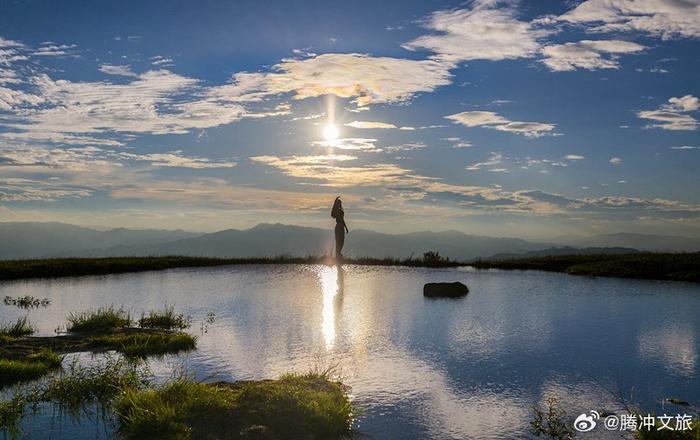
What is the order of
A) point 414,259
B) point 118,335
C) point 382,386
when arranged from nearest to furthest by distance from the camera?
point 382,386, point 118,335, point 414,259

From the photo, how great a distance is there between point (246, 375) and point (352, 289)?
1362 centimetres

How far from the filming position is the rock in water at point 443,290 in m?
23.9

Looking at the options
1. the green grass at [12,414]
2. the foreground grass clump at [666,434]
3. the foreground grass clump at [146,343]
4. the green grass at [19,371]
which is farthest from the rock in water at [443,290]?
the green grass at [12,414]

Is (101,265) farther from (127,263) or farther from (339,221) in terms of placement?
(339,221)

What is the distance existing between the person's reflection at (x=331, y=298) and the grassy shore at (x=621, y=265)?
34.7 ft

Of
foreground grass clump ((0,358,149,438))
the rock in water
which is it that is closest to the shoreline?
the rock in water

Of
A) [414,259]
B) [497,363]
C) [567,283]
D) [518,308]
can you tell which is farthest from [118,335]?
[414,259]

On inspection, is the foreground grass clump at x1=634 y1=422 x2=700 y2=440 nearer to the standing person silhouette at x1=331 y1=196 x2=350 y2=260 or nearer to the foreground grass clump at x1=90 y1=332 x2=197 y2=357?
the foreground grass clump at x1=90 y1=332 x2=197 y2=357

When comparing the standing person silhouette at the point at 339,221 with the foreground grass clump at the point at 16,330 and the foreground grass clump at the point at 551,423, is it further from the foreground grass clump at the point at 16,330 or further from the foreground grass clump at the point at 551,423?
the foreground grass clump at the point at 551,423

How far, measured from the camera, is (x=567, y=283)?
94.7 ft

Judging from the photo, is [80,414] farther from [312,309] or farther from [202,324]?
[312,309]

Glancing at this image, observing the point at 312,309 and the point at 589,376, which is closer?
the point at 589,376

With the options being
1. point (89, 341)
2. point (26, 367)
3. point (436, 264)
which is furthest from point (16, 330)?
point (436, 264)

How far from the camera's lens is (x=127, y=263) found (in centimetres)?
3581
